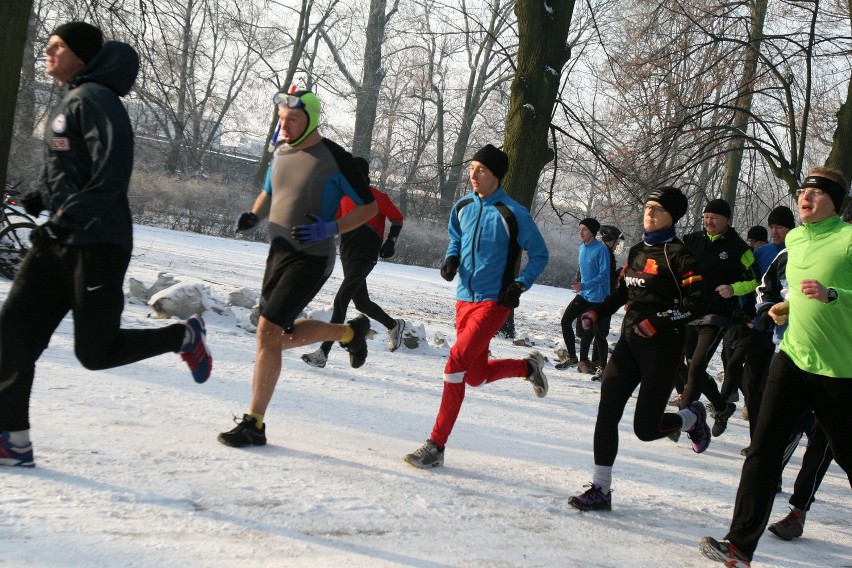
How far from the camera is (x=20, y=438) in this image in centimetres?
372

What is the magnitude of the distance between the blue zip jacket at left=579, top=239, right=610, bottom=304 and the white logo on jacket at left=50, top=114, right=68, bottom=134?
7.56 metres

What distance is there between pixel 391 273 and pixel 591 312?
→ 1919 cm

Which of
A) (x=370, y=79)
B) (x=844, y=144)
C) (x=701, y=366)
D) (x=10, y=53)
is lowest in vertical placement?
(x=701, y=366)

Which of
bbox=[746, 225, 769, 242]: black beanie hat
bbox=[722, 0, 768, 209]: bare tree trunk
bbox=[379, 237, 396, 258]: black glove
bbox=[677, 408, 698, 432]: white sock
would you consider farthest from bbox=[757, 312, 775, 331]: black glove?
bbox=[722, 0, 768, 209]: bare tree trunk

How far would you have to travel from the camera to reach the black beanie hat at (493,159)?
543cm

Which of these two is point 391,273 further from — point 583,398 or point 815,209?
point 815,209

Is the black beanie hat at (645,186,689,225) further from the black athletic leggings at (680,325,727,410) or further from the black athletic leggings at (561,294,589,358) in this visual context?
the black athletic leggings at (561,294,589,358)

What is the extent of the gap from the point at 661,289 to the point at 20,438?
11.6ft

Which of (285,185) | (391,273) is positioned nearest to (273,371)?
(285,185)

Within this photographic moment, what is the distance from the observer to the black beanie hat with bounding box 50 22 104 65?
379 centimetres

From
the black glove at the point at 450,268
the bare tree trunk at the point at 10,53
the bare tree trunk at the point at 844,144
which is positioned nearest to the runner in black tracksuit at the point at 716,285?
the black glove at the point at 450,268

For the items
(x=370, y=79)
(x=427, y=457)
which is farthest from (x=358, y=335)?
(x=370, y=79)

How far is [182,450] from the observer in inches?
172

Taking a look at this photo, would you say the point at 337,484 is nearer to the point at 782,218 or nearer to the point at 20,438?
the point at 20,438
